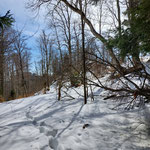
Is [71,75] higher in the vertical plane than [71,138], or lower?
higher

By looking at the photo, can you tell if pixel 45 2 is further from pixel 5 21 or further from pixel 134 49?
pixel 134 49

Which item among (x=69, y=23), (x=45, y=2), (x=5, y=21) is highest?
(x=69, y=23)

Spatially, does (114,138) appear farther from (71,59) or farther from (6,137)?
(71,59)

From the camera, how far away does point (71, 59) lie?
13.5 ft

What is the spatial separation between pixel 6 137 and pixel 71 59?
315 centimetres

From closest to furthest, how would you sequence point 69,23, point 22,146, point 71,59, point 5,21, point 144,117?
point 22,146 < point 144,117 < point 5,21 < point 71,59 < point 69,23

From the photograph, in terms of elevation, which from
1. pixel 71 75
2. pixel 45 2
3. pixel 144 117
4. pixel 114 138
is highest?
pixel 45 2

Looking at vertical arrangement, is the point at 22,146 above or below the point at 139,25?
below

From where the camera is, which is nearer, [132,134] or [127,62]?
[132,134]

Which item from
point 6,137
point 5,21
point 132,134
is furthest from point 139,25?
point 5,21

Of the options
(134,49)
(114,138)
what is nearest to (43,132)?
(114,138)

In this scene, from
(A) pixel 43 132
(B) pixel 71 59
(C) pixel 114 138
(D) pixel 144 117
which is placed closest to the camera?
(C) pixel 114 138

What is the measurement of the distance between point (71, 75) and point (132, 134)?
2578 millimetres

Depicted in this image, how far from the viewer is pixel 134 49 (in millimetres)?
2039
